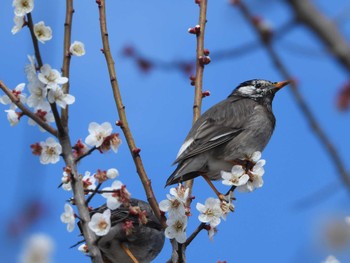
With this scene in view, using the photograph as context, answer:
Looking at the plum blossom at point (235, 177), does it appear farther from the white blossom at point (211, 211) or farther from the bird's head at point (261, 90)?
the bird's head at point (261, 90)

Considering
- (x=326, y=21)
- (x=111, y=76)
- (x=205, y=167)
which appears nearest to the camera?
(x=326, y=21)

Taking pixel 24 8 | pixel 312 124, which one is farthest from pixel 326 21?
pixel 24 8

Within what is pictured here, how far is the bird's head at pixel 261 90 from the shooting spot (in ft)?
23.9

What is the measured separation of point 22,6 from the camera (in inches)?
129

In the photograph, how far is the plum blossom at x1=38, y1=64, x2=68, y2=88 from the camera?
3.00 metres

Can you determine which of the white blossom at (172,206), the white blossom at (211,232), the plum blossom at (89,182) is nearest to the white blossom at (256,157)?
the white blossom at (211,232)

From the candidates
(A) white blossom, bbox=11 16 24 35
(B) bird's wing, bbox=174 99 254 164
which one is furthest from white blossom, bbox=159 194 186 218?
(B) bird's wing, bbox=174 99 254 164

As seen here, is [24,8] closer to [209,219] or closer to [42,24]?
[42,24]

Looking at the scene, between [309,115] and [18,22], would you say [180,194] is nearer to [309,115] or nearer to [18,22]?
[18,22]

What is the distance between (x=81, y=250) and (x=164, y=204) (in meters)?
0.93

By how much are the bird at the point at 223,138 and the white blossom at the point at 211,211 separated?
4.81 feet

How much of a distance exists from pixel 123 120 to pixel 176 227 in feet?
2.79

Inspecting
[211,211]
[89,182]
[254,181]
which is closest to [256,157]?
[254,181]

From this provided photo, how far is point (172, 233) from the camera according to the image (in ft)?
12.0
